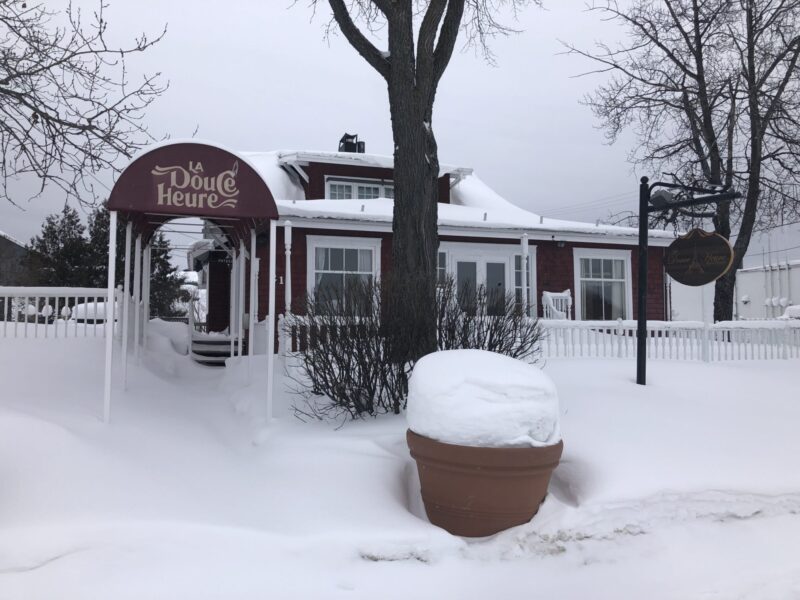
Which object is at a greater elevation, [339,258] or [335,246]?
[335,246]

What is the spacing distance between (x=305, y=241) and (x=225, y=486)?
8.11 m

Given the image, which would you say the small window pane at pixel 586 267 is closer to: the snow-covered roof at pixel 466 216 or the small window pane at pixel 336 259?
the snow-covered roof at pixel 466 216

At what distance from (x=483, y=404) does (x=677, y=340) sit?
20.4ft

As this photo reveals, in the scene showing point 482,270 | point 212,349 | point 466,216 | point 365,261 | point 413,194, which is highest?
→ point 466,216

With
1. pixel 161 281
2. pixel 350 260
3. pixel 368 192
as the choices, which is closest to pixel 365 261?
pixel 350 260

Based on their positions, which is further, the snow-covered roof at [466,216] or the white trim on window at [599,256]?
the white trim on window at [599,256]

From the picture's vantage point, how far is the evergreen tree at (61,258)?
2225 cm

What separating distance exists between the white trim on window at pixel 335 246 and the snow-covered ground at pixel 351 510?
5964 mm

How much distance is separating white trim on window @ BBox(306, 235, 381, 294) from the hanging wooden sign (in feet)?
18.6

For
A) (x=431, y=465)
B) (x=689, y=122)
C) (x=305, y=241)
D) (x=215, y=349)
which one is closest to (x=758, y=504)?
(x=431, y=465)

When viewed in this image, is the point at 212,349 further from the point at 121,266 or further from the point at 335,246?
the point at 121,266

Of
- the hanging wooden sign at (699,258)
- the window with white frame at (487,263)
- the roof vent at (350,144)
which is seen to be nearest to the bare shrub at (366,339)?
the hanging wooden sign at (699,258)

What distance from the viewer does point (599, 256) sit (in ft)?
49.1

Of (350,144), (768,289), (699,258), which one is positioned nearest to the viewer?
(699,258)
